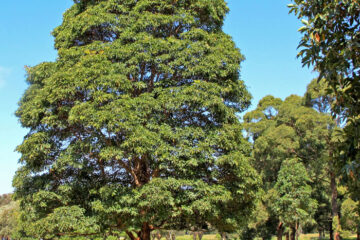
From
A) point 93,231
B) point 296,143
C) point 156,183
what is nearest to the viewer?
point 156,183

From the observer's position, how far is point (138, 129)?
26.3 feet

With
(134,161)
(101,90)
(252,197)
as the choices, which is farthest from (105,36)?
(252,197)

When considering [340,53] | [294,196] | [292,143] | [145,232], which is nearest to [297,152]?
[292,143]

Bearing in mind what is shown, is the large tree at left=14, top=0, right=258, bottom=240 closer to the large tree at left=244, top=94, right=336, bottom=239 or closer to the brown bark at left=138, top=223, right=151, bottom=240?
the brown bark at left=138, top=223, right=151, bottom=240

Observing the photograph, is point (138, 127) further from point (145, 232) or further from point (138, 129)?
point (145, 232)

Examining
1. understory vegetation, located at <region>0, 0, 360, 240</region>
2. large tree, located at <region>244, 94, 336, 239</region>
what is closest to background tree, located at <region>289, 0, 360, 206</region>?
understory vegetation, located at <region>0, 0, 360, 240</region>

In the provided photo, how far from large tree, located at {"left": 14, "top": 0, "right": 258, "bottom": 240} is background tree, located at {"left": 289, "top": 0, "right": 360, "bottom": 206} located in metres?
4.29

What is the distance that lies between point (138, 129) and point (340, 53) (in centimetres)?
502

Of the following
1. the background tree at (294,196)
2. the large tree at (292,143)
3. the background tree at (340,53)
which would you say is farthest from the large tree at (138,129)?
the large tree at (292,143)

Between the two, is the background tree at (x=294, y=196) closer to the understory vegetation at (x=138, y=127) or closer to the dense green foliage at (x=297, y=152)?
the dense green foliage at (x=297, y=152)

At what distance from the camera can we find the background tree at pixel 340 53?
13.5ft

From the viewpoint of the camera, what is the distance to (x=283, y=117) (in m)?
22.5

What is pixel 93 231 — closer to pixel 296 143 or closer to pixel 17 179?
pixel 17 179

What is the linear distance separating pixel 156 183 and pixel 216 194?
5.52 ft
